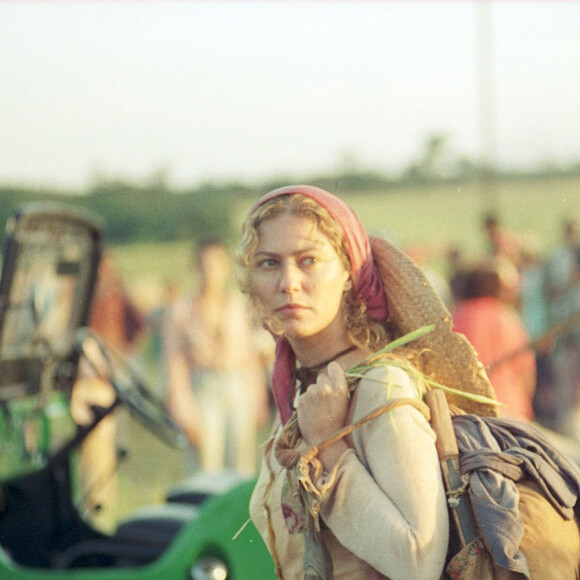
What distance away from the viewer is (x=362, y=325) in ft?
6.39

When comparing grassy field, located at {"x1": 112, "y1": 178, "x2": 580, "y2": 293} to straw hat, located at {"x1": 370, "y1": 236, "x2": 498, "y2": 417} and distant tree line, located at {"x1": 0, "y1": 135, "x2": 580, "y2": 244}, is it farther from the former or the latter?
straw hat, located at {"x1": 370, "y1": 236, "x2": 498, "y2": 417}

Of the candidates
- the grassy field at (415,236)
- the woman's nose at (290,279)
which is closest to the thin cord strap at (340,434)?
the woman's nose at (290,279)

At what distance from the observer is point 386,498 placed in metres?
1.74

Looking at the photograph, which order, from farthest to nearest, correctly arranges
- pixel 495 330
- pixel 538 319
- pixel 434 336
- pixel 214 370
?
pixel 538 319 < pixel 214 370 < pixel 495 330 < pixel 434 336

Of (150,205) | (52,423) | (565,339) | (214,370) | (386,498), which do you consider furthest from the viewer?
(150,205)

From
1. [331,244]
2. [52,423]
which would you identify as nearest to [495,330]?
[52,423]

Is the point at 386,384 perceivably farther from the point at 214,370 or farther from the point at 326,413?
the point at 214,370

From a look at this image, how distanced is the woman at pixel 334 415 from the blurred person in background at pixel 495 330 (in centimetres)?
195

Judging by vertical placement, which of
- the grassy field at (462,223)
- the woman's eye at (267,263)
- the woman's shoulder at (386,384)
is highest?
the woman's eye at (267,263)

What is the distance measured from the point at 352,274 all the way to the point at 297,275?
124 millimetres

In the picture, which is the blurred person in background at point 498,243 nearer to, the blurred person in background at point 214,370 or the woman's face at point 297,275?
the blurred person in background at point 214,370

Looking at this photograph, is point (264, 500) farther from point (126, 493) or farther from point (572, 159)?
point (572, 159)

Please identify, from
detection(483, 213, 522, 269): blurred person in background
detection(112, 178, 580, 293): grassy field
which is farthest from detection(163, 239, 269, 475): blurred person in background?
detection(112, 178, 580, 293): grassy field

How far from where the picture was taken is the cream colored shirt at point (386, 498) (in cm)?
171
